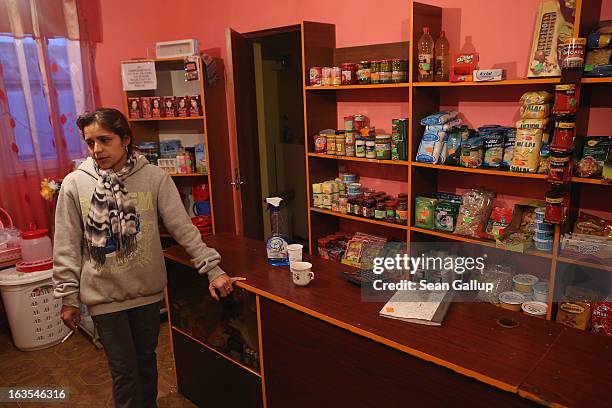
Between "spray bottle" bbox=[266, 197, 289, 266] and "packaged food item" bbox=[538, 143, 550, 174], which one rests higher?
"packaged food item" bbox=[538, 143, 550, 174]

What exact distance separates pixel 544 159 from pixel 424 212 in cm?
70

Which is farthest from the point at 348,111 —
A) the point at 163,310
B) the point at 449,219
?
the point at 163,310

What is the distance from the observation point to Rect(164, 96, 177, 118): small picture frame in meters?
3.68

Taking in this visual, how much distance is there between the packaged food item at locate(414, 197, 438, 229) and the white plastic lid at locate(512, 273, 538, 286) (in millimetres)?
504

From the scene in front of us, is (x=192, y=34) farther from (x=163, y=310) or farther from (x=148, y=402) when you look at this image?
(x=148, y=402)

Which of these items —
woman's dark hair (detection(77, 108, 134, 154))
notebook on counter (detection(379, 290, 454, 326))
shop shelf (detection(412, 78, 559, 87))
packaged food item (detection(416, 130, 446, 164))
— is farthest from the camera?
packaged food item (detection(416, 130, 446, 164))

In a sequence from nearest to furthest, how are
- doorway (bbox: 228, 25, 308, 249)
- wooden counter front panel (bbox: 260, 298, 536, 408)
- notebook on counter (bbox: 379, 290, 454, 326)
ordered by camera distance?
wooden counter front panel (bbox: 260, 298, 536, 408)
notebook on counter (bbox: 379, 290, 454, 326)
doorway (bbox: 228, 25, 308, 249)

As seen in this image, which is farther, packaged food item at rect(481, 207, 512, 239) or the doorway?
the doorway

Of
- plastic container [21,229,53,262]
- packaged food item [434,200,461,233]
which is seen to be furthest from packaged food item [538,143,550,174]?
plastic container [21,229,53,262]

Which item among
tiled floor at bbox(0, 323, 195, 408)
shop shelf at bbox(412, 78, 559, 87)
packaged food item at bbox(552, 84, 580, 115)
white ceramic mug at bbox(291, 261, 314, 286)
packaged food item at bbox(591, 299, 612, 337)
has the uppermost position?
shop shelf at bbox(412, 78, 559, 87)

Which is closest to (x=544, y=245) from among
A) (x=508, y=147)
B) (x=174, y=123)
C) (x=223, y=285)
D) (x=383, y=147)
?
(x=508, y=147)

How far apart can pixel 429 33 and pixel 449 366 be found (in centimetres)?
182

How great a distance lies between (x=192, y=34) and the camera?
4113 mm

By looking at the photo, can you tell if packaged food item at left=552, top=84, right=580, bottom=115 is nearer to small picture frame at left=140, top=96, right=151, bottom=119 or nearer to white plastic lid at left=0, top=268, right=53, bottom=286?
small picture frame at left=140, top=96, right=151, bottom=119
